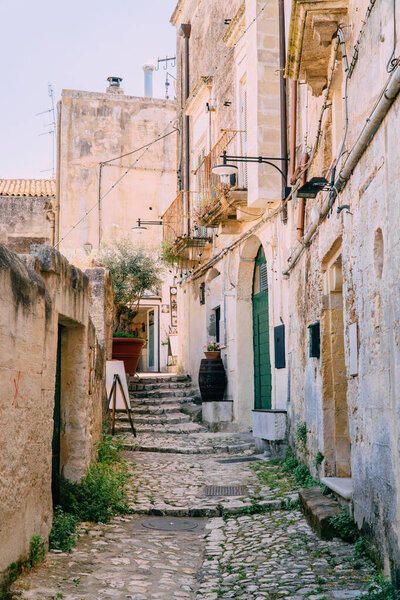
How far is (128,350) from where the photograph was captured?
15.3 m

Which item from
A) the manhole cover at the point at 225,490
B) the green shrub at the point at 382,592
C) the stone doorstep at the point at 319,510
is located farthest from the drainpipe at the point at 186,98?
the green shrub at the point at 382,592

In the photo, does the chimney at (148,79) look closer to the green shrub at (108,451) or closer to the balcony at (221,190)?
the balcony at (221,190)

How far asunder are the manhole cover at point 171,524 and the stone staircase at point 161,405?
15.7 feet

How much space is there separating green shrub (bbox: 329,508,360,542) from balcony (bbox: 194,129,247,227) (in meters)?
6.76

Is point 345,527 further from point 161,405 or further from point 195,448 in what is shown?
point 161,405

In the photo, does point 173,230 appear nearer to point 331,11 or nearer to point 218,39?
point 218,39

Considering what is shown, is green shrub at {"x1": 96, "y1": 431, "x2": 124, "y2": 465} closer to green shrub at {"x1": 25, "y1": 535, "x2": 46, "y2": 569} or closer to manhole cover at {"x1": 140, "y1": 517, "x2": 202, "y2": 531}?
manhole cover at {"x1": 140, "y1": 517, "x2": 202, "y2": 531}

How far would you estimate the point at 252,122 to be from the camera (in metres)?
10.2

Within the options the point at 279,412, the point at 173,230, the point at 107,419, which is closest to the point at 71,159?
the point at 173,230

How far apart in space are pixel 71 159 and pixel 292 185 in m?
15.1

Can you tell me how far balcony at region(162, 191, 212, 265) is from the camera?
14.7 m

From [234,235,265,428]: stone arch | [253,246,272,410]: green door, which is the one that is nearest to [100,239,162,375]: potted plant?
[234,235,265,428]: stone arch

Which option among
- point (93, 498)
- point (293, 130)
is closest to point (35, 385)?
point (93, 498)

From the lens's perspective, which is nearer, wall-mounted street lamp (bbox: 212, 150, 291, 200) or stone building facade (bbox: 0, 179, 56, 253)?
wall-mounted street lamp (bbox: 212, 150, 291, 200)
